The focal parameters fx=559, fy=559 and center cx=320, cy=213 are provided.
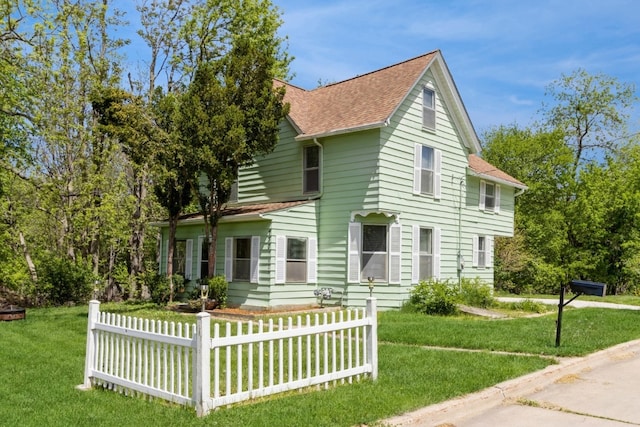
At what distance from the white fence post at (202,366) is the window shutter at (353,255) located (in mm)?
11285

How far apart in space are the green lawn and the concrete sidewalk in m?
0.22

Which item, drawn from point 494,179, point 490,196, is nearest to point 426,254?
point 494,179

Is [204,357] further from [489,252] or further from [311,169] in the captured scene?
[489,252]

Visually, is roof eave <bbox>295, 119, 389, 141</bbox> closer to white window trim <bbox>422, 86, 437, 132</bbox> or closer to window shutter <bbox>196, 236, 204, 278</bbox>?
white window trim <bbox>422, 86, 437, 132</bbox>

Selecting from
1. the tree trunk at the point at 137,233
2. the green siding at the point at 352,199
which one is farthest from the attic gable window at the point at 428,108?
the tree trunk at the point at 137,233

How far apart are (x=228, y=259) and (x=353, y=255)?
387 cm

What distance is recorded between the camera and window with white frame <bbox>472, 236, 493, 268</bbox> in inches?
835

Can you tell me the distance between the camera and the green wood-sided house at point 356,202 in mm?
16547

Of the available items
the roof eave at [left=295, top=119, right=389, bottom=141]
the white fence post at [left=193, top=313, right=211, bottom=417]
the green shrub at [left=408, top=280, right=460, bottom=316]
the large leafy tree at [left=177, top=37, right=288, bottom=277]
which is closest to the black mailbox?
the white fence post at [left=193, top=313, right=211, bottom=417]

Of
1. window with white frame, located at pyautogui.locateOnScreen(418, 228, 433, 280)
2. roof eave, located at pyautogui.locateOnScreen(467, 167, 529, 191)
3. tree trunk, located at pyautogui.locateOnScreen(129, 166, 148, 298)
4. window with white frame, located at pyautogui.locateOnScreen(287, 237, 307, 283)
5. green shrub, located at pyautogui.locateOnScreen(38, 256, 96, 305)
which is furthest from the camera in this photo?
tree trunk, located at pyautogui.locateOnScreen(129, 166, 148, 298)

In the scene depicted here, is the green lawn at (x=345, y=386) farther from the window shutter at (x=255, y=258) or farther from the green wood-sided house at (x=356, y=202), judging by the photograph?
the window shutter at (x=255, y=258)

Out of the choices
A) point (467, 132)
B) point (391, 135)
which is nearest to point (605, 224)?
point (467, 132)

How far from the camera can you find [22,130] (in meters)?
20.3

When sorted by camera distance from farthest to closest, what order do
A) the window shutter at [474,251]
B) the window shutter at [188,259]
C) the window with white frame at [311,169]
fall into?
the window shutter at [474,251] → the window shutter at [188,259] → the window with white frame at [311,169]
